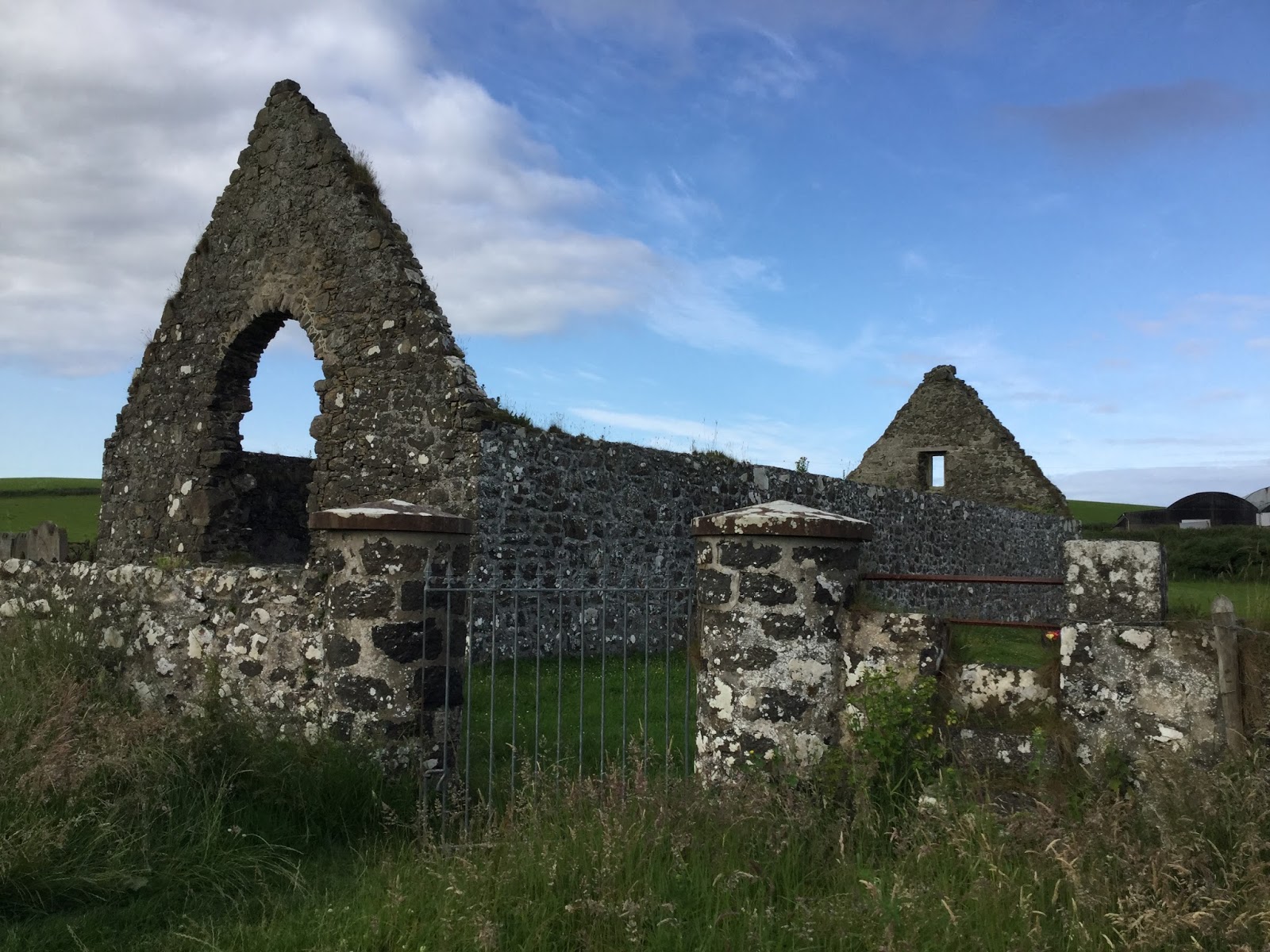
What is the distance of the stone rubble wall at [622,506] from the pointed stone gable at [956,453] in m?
7.53

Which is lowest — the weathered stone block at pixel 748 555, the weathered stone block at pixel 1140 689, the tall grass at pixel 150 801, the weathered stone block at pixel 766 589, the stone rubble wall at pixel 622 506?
the tall grass at pixel 150 801

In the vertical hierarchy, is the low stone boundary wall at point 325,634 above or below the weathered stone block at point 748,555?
below

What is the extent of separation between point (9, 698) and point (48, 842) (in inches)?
69.8

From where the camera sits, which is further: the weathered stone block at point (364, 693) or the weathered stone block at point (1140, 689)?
the weathered stone block at point (364, 693)

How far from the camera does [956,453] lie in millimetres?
25172

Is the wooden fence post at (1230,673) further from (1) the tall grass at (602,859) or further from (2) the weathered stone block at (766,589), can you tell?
(2) the weathered stone block at (766,589)

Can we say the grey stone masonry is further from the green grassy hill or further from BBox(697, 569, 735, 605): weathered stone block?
the green grassy hill

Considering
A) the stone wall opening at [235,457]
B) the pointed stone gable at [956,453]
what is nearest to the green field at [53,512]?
the stone wall opening at [235,457]

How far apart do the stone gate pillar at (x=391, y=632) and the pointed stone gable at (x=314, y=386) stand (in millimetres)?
4341

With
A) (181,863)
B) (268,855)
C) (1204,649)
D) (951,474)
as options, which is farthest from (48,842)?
(951,474)

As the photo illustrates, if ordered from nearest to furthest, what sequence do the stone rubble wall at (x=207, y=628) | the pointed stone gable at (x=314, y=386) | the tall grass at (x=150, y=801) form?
the tall grass at (x=150, y=801) < the stone rubble wall at (x=207, y=628) < the pointed stone gable at (x=314, y=386)

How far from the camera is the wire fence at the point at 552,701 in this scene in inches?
201

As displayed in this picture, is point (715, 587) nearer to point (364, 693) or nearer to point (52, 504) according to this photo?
point (364, 693)

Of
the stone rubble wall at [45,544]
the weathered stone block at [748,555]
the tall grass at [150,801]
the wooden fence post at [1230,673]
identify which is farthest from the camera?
the stone rubble wall at [45,544]
